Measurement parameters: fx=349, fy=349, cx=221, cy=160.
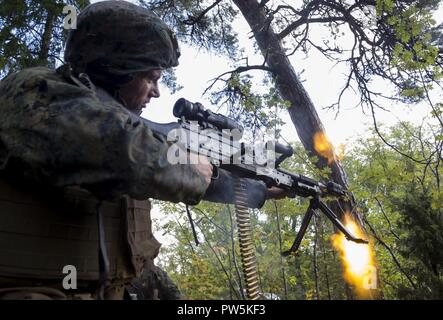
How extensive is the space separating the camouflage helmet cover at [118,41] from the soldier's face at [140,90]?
0.27 feet

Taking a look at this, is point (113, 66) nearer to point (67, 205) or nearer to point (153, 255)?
point (67, 205)

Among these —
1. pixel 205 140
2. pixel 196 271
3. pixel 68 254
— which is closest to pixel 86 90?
pixel 68 254

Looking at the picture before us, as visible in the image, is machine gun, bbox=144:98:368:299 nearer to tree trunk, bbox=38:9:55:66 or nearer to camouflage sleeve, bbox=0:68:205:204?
camouflage sleeve, bbox=0:68:205:204

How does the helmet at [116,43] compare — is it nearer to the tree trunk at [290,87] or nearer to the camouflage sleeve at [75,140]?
the camouflage sleeve at [75,140]

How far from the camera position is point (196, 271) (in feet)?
31.2

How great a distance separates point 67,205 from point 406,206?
427 centimetres

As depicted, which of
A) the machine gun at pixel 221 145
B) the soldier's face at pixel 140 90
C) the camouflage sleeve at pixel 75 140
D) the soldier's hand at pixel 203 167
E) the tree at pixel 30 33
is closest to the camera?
the camouflage sleeve at pixel 75 140

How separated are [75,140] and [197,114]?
1230mm

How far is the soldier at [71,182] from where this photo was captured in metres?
1.59

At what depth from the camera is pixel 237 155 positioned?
2.94 metres

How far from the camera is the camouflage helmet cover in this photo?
2.26m

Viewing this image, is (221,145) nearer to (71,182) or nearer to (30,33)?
(71,182)

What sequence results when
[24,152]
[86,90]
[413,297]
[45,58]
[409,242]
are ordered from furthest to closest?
[45,58]
[409,242]
[413,297]
[86,90]
[24,152]

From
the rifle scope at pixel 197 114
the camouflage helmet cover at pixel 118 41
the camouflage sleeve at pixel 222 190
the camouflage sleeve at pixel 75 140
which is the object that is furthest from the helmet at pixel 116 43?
the camouflage sleeve at pixel 222 190
